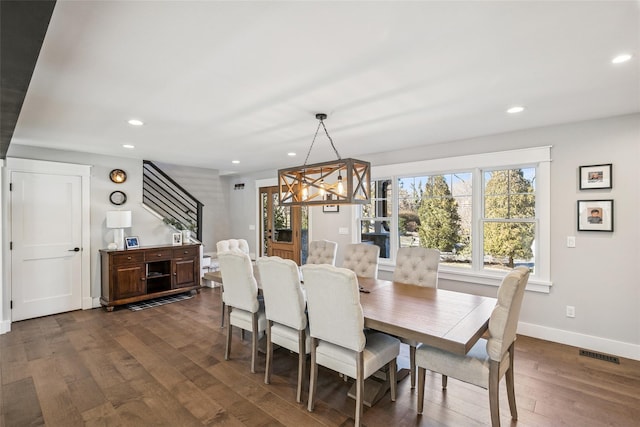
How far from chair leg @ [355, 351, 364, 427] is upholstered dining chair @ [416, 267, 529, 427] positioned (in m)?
0.45

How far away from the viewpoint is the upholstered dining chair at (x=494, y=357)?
76.0 inches

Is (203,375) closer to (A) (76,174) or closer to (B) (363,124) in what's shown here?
(B) (363,124)

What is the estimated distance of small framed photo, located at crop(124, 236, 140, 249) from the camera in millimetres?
5116

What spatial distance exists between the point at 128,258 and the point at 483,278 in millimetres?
5250

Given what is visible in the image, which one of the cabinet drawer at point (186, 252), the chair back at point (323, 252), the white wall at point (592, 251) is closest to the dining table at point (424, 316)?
the chair back at point (323, 252)

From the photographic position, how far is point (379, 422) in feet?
7.18

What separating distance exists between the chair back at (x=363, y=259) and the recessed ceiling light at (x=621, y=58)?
2548mm

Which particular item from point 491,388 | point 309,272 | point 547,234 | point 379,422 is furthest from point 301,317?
point 547,234

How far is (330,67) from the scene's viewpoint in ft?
6.77

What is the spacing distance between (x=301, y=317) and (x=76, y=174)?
4.45m

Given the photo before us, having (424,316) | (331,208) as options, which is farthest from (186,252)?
(424,316)

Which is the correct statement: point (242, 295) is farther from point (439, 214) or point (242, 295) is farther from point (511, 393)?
point (439, 214)

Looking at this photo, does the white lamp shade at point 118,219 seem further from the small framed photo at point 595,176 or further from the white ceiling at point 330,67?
the small framed photo at point 595,176

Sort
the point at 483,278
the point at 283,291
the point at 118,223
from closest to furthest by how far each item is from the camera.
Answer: the point at 283,291
the point at 483,278
the point at 118,223
